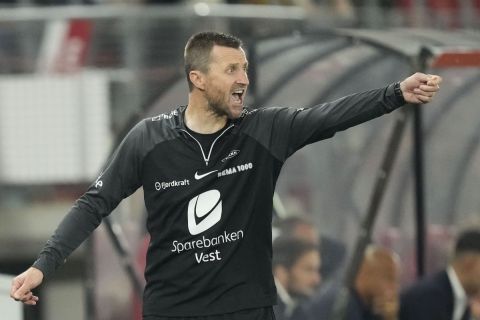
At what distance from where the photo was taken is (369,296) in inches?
359

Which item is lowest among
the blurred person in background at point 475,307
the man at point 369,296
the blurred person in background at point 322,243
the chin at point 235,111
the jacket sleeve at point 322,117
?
the blurred person in background at point 475,307

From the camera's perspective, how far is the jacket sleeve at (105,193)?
6043 mm

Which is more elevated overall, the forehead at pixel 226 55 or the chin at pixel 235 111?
the forehead at pixel 226 55

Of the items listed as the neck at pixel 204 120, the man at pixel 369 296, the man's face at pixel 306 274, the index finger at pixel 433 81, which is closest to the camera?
the index finger at pixel 433 81

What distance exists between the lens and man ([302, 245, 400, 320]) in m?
9.04

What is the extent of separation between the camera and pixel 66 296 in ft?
39.2

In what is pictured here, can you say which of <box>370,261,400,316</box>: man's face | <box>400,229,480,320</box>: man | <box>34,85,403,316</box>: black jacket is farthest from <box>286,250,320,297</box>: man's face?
<box>34,85,403,316</box>: black jacket

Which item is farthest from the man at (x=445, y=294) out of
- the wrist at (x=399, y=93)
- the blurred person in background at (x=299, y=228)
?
the wrist at (x=399, y=93)

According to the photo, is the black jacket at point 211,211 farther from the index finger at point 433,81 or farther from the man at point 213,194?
the index finger at point 433,81

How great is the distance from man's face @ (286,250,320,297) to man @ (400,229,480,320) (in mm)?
495

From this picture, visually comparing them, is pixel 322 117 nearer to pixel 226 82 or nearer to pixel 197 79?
pixel 226 82

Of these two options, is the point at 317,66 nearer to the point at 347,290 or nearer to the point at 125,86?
the point at 347,290

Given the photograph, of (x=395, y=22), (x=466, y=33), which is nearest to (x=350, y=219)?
(x=466, y=33)

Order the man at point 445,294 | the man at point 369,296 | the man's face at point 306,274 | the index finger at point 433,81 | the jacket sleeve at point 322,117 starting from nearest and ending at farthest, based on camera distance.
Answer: the index finger at point 433,81
the jacket sleeve at point 322,117
the man at point 445,294
the man at point 369,296
the man's face at point 306,274
